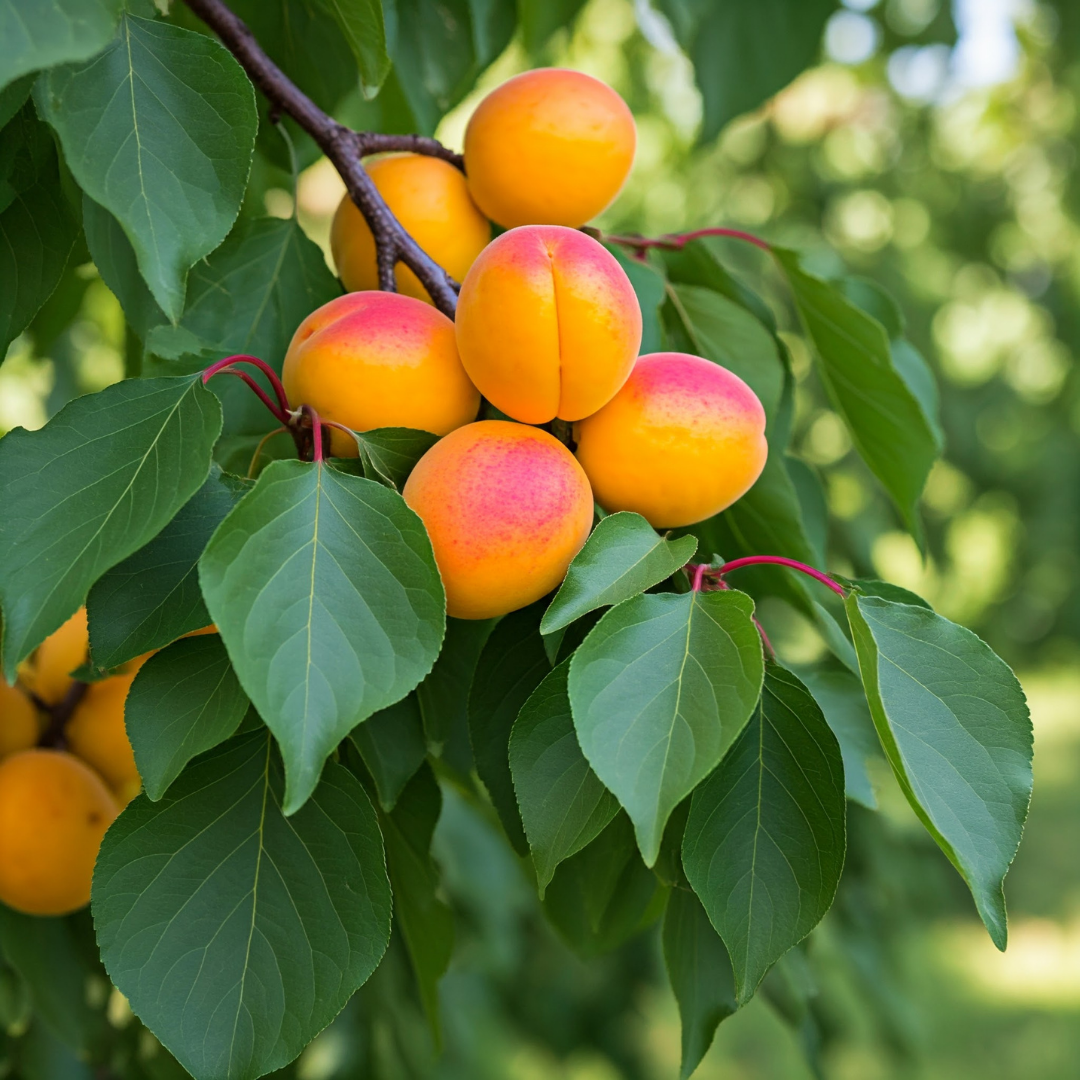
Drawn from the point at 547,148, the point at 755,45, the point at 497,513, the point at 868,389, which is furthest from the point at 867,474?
the point at 497,513

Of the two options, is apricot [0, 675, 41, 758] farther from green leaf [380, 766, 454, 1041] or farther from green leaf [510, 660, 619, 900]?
green leaf [510, 660, 619, 900]

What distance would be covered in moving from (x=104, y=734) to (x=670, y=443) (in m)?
0.55

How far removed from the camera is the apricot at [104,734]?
34.5 inches

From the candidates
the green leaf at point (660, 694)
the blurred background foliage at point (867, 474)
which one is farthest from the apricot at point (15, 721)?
the green leaf at point (660, 694)

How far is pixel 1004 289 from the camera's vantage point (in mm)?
4051

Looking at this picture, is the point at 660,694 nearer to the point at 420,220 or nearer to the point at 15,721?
the point at 420,220

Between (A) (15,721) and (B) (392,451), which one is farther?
(A) (15,721)

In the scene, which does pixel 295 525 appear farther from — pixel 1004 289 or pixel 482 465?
pixel 1004 289

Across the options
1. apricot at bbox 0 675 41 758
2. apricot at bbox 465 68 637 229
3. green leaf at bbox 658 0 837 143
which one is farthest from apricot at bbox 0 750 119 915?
green leaf at bbox 658 0 837 143

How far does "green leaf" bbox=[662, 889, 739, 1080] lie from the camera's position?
618mm

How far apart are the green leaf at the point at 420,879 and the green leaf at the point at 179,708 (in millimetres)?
182

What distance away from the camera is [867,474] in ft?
7.16

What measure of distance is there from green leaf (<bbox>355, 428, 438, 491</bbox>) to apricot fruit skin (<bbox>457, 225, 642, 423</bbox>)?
4 cm

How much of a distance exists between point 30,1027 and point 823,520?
853 millimetres
